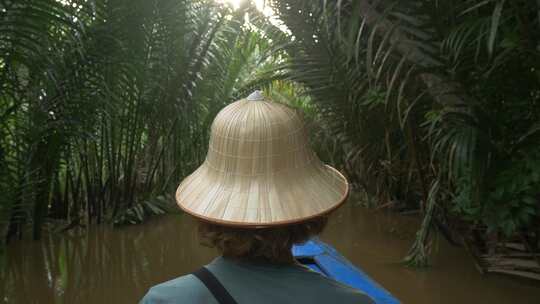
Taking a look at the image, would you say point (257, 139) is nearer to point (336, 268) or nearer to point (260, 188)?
point (260, 188)

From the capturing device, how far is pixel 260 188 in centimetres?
137

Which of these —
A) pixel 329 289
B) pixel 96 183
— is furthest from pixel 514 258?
pixel 96 183

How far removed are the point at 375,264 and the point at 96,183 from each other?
285cm

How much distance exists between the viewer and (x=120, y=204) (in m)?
6.25

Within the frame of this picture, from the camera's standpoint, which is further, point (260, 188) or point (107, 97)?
point (107, 97)

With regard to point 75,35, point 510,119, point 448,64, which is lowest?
point 510,119

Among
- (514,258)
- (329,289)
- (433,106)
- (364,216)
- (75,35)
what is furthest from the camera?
(364,216)

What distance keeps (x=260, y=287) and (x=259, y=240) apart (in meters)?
0.12

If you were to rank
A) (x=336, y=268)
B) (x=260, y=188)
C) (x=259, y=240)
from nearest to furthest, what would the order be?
(x=259, y=240) → (x=260, y=188) → (x=336, y=268)

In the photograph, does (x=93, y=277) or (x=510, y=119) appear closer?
(x=510, y=119)

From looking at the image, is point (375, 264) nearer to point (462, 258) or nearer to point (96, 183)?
point (462, 258)

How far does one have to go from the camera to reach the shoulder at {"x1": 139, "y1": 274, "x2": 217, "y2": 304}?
113 centimetres

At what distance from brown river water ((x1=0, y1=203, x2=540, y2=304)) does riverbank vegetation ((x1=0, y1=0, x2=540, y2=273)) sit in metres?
0.20

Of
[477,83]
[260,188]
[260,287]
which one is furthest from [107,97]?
[260,287]
